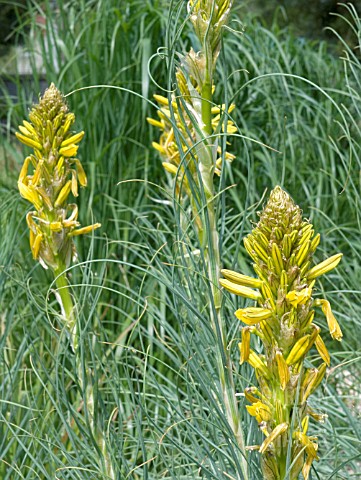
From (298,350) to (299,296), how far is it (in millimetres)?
85

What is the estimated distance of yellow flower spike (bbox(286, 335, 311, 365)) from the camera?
1209mm

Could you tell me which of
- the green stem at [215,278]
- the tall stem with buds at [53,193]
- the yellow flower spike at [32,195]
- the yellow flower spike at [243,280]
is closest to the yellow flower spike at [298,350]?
the yellow flower spike at [243,280]

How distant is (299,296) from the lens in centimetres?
118

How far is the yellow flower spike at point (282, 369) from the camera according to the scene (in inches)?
47.6

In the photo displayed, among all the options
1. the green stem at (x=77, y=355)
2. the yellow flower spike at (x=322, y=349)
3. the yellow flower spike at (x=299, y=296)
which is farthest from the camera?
the green stem at (x=77, y=355)

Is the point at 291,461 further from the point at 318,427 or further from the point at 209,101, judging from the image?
the point at 318,427

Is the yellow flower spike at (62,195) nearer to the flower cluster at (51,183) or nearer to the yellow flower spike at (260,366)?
the flower cluster at (51,183)

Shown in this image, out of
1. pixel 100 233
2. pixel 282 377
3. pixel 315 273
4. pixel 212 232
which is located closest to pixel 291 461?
pixel 282 377

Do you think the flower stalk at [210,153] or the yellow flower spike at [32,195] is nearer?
the flower stalk at [210,153]

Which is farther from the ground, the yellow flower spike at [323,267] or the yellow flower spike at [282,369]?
the yellow flower spike at [323,267]

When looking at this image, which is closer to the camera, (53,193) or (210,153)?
(210,153)

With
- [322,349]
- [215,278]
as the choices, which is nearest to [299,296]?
[322,349]

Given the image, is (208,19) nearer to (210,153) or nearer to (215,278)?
(210,153)

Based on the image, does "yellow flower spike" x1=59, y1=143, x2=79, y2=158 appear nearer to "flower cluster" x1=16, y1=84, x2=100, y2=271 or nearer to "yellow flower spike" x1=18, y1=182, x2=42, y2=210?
"flower cluster" x1=16, y1=84, x2=100, y2=271
